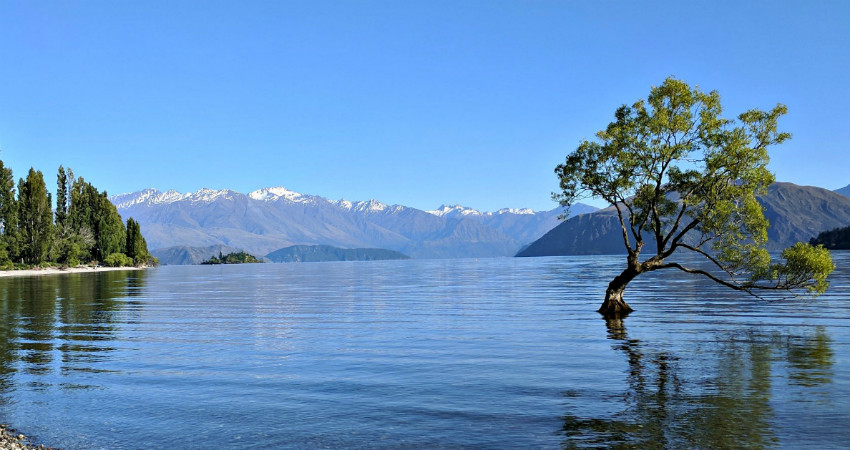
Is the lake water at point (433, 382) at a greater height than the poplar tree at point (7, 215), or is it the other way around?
the poplar tree at point (7, 215)

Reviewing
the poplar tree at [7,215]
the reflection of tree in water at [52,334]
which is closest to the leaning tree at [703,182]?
the reflection of tree in water at [52,334]

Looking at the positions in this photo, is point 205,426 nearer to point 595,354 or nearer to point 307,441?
point 307,441

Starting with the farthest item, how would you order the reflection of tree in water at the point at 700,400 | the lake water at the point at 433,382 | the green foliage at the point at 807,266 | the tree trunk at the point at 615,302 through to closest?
the tree trunk at the point at 615,302
the green foliage at the point at 807,266
the lake water at the point at 433,382
the reflection of tree in water at the point at 700,400

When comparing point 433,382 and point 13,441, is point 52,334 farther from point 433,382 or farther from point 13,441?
point 433,382

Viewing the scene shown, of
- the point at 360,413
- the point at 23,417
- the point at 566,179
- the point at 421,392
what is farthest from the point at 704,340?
the point at 23,417

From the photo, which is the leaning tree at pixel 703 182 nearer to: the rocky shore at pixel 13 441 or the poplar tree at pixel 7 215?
the rocky shore at pixel 13 441

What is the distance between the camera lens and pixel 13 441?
19141 millimetres

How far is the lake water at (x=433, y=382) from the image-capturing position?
19.4 metres

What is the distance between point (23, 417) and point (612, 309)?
4325 centimetres

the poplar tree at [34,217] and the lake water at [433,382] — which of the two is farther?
the poplar tree at [34,217]

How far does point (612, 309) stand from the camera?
175ft

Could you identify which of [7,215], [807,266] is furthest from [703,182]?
[7,215]

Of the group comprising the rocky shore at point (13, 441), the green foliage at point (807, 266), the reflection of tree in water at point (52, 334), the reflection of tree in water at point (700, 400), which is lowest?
the reflection of tree in water at point (700, 400)

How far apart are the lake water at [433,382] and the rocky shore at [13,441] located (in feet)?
1.86
